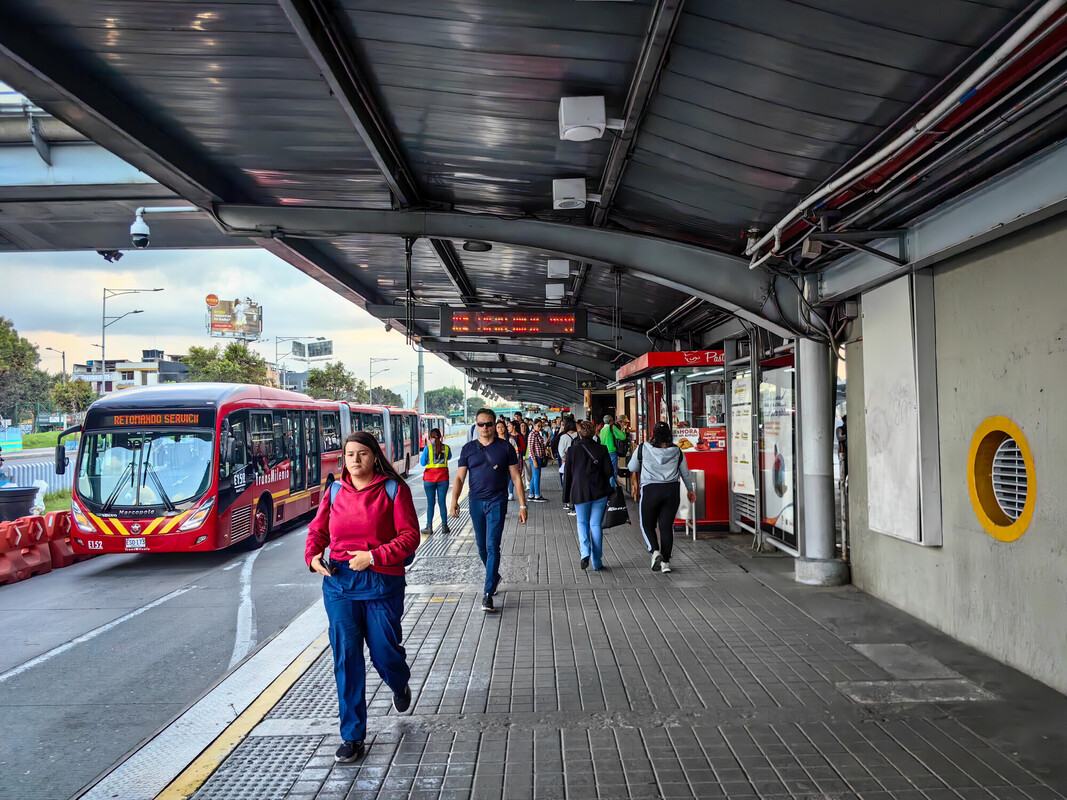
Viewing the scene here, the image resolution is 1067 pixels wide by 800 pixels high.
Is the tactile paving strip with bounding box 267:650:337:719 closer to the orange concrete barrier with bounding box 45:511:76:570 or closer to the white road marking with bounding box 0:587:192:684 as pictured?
the white road marking with bounding box 0:587:192:684

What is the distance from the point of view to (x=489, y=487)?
292 inches

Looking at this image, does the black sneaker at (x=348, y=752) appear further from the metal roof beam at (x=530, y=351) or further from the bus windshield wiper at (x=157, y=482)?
the metal roof beam at (x=530, y=351)

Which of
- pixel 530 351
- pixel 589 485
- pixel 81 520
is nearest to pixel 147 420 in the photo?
pixel 81 520

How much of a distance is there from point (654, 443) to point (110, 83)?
635 centimetres

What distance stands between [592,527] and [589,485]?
55 cm

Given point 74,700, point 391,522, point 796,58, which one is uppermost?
point 796,58

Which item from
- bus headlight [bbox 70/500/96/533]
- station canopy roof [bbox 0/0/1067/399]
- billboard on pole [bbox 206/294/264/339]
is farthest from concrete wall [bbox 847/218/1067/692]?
billboard on pole [bbox 206/294/264/339]

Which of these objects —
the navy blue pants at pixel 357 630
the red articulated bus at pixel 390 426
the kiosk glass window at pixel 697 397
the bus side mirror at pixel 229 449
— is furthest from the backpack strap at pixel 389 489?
the red articulated bus at pixel 390 426

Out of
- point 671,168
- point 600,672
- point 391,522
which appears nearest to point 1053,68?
point 671,168

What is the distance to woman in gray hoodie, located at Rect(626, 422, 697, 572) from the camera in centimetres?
898

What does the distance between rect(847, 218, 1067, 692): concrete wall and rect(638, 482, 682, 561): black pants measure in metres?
2.61

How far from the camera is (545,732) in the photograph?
14.6 ft

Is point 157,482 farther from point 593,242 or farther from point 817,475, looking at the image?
point 817,475

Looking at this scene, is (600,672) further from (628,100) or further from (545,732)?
(628,100)
